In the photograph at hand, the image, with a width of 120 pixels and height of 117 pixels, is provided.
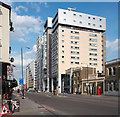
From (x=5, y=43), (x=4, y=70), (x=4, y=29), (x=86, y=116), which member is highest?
(x=4, y=29)

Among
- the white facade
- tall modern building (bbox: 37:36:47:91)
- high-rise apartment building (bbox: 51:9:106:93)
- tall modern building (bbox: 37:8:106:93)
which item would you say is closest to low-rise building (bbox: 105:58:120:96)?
tall modern building (bbox: 37:8:106:93)

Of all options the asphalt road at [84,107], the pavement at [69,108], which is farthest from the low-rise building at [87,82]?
the pavement at [69,108]

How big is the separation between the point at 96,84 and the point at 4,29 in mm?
33417

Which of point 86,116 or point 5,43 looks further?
point 5,43

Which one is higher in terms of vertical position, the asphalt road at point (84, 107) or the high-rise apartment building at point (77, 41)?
the high-rise apartment building at point (77, 41)

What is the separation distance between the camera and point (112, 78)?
47.3m

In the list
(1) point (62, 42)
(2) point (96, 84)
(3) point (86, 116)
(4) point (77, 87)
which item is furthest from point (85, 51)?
(3) point (86, 116)

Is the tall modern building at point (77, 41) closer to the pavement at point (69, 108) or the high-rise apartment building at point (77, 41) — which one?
the high-rise apartment building at point (77, 41)

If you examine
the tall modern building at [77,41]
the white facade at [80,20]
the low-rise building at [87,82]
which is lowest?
the low-rise building at [87,82]

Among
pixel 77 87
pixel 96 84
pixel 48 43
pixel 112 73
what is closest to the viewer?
pixel 112 73

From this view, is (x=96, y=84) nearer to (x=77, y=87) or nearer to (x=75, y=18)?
(x=77, y=87)

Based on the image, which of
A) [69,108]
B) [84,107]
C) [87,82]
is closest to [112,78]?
[87,82]

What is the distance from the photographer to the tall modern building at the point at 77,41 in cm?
8662

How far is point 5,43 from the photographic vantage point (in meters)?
32.4
